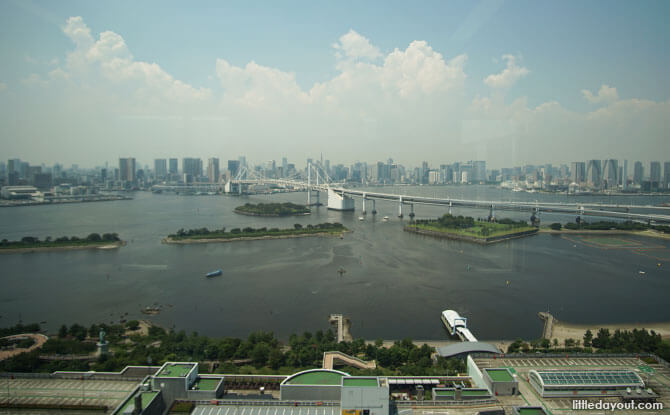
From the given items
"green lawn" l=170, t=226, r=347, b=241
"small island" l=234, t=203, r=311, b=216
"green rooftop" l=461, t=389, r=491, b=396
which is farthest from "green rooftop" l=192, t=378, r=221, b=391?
"small island" l=234, t=203, r=311, b=216

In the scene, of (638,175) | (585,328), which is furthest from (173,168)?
(585,328)

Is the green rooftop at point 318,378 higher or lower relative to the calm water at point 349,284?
higher

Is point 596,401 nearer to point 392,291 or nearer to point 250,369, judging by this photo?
point 250,369

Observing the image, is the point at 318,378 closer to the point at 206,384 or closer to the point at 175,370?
the point at 206,384

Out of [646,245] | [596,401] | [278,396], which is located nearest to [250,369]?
[278,396]

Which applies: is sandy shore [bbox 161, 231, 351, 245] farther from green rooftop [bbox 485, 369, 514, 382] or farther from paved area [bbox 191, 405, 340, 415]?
green rooftop [bbox 485, 369, 514, 382]

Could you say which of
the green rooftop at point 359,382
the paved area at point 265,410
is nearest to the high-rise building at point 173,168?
the paved area at point 265,410

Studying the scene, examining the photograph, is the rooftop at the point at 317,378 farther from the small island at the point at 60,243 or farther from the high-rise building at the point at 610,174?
the high-rise building at the point at 610,174
